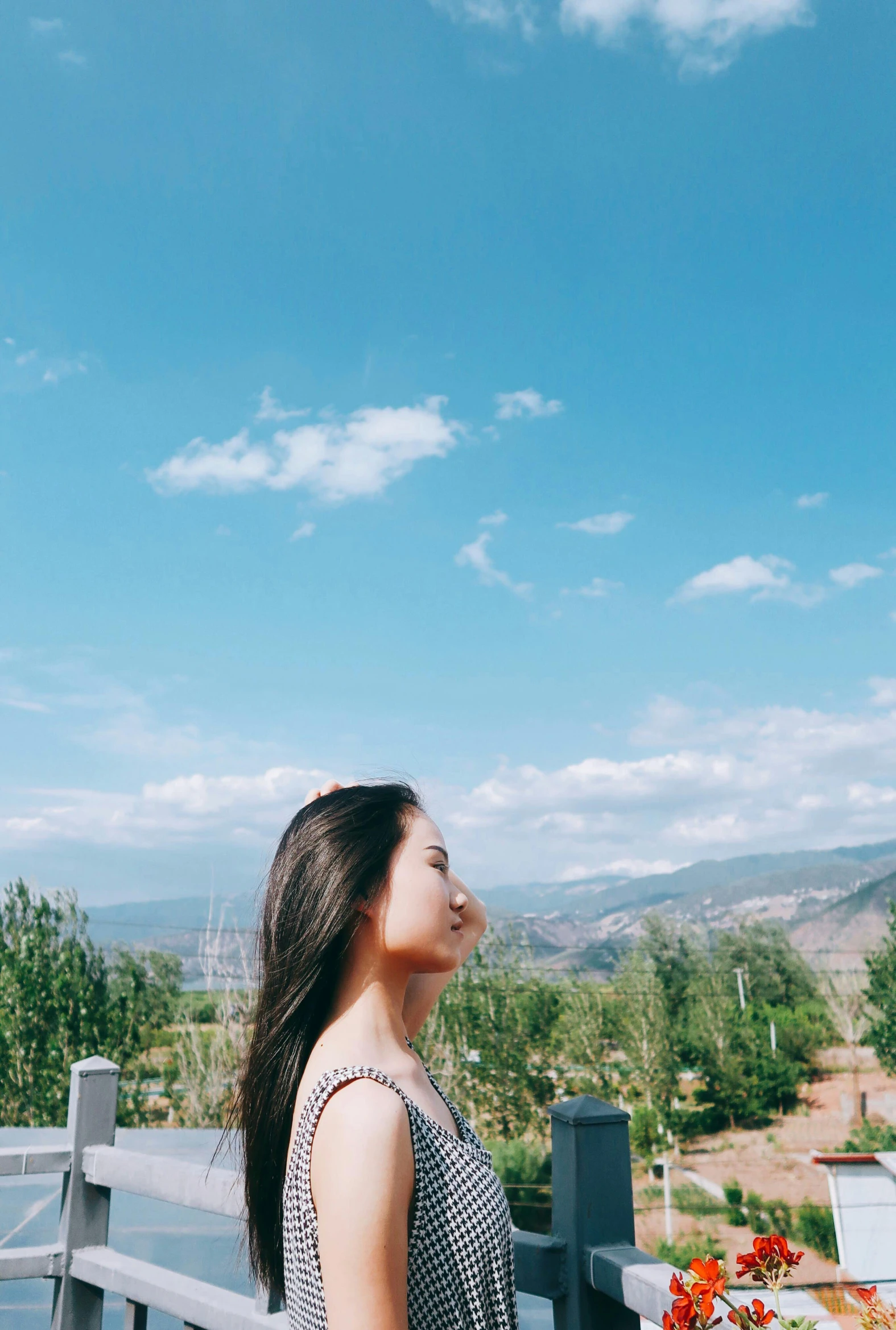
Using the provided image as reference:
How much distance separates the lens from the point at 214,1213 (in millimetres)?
Answer: 1561

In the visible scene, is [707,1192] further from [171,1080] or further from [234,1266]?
[234,1266]

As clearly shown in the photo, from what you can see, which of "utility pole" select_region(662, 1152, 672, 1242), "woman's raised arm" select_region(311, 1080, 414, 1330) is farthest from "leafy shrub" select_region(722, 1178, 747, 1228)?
"woman's raised arm" select_region(311, 1080, 414, 1330)

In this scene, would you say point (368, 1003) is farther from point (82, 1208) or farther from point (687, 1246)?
point (687, 1246)

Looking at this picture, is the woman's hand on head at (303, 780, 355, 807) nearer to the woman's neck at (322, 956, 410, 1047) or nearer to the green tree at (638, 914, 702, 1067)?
the woman's neck at (322, 956, 410, 1047)

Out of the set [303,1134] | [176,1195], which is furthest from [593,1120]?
[176,1195]

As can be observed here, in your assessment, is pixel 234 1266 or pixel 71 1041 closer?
pixel 234 1266

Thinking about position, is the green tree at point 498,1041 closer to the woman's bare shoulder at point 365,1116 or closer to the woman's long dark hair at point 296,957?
the woman's long dark hair at point 296,957

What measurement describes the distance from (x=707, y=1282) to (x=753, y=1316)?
50mm

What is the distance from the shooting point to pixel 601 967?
38000 mm

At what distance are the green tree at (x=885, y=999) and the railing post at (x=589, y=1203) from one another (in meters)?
40.3

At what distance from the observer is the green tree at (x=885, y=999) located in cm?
3741

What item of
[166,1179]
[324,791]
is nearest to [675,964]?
[166,1179]

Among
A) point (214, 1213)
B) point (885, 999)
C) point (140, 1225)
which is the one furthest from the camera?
point (885, 999)

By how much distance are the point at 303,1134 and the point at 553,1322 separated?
2.24 feet
